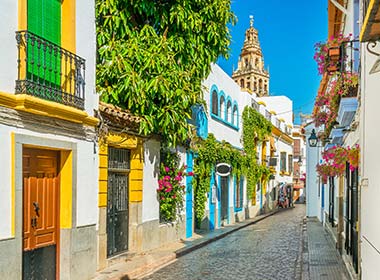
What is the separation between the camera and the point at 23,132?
25.6ft

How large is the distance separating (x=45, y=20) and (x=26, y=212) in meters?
3.21

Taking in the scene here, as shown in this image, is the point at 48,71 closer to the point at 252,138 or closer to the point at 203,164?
the point at 203,164

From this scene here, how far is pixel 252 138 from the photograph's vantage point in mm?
29828

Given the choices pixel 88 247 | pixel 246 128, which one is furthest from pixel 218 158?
pixel 88 247

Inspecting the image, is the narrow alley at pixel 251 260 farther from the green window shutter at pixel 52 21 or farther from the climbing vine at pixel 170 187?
the green window shutter at pixel 52 21

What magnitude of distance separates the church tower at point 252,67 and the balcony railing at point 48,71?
6196cm

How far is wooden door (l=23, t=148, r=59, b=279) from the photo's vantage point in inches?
328

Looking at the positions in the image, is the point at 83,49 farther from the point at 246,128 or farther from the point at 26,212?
the point at 246,128

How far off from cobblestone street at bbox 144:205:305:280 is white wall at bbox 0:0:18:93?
204 inches

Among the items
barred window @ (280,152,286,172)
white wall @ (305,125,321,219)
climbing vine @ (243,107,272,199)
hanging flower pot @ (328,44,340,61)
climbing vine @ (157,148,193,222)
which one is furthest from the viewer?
barred window @ (280,152,286,172)

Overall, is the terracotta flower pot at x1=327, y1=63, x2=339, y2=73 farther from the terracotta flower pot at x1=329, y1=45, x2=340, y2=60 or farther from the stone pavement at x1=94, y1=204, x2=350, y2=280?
the stone pavement at x1=94, y1=204, x2=350, y2=280

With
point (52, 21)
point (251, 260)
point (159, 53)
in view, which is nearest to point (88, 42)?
point (52, 21)

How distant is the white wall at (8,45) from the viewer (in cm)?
739

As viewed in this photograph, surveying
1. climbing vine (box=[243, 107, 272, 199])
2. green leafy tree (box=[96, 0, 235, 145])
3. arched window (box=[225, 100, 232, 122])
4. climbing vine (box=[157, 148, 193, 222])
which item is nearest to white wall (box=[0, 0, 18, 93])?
green leafy tree (box=[96, 0, 235, 145])
